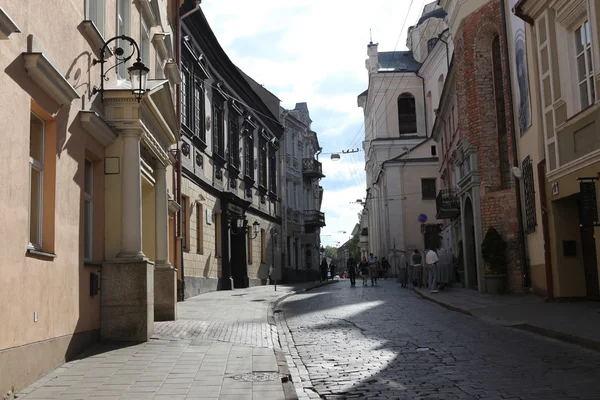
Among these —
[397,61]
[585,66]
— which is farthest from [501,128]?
[397,61]

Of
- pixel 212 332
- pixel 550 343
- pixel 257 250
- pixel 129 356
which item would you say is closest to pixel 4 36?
pixel 129 356

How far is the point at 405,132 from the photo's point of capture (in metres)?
61.8

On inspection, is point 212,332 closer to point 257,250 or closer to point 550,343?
point 550,343

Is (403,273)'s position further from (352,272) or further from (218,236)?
(218,236)

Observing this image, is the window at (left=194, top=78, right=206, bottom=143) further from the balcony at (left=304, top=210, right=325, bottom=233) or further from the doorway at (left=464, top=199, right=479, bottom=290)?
the balcony at (left=304, top=210, right=325, bottom=233)

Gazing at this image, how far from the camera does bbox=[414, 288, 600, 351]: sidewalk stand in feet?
34.7

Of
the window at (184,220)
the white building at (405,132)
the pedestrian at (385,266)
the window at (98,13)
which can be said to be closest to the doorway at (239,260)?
the window at (184,220)

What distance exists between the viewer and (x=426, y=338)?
11336 millimetres

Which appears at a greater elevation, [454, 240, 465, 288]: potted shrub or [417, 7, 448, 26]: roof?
[417, 7, 448, 26]: roof

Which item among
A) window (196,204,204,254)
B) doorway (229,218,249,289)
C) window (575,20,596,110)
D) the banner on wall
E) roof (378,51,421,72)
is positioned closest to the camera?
window (575,20,596,110)

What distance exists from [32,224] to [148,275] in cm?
299

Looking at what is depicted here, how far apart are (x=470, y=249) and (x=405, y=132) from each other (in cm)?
3695

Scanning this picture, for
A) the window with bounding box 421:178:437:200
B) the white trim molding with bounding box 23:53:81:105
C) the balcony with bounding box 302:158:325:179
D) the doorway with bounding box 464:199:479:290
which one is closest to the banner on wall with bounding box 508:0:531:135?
the doorway with bounding box 464:199:479:290

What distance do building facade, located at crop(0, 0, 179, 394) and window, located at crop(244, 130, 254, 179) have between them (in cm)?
1891
